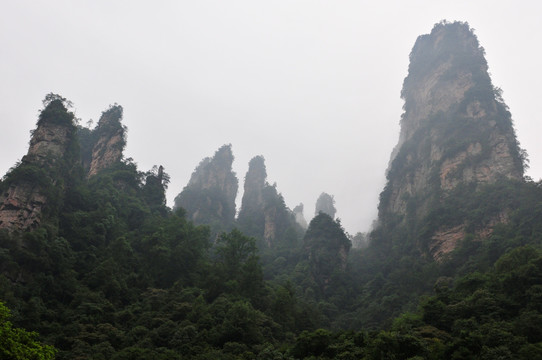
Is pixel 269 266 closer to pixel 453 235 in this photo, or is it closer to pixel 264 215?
pixel 264 215

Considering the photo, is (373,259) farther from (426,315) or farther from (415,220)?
(426,315)

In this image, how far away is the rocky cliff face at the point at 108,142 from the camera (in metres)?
62.8

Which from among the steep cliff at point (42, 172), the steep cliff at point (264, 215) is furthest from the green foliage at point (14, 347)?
the steep cliff at point (264, 215)

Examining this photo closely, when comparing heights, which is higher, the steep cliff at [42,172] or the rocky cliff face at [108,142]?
the rocky cliff face at [108,142]

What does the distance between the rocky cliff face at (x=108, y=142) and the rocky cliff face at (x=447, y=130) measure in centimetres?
4549

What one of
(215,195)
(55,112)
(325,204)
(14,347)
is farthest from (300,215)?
(14,347)

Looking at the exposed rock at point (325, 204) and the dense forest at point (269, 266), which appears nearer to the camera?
the dense forest at point (269, 266)

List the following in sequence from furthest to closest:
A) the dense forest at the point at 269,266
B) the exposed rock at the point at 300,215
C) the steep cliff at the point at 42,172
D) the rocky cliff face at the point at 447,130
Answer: the exposed rock at the point at 300,215 → the rocky cliff face at the point at 447,130 → the steep cliff at the point at 42,172 → the dense forest at the point at 269,266

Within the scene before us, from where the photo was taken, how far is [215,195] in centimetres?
9531

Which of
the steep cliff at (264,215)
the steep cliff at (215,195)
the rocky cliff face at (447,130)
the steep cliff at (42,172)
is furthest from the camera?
the steep cliff at (215,195)

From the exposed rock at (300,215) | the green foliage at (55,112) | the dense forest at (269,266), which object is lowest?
the dense forest at (269,266)

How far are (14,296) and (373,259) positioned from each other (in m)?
52.9

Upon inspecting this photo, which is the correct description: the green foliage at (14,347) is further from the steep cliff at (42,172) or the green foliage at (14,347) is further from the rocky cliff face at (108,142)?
the rocky cliff face at (108,142)

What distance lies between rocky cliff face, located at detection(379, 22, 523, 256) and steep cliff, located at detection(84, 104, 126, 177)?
4552cm
